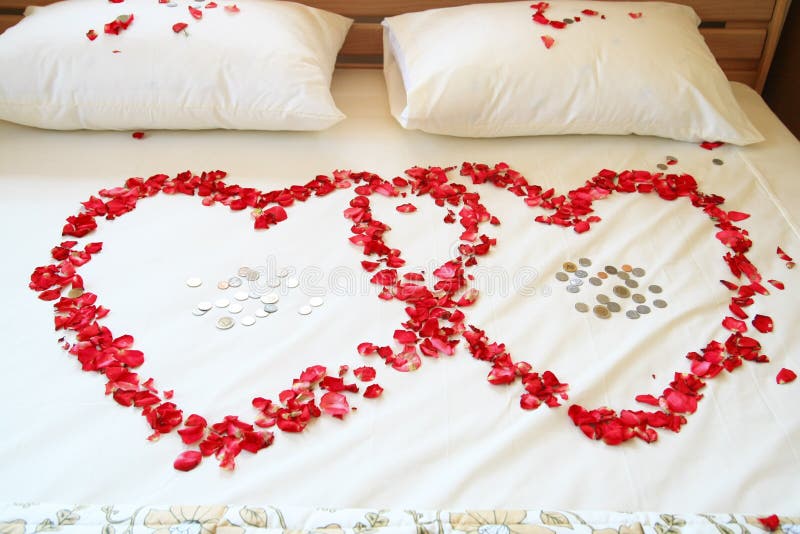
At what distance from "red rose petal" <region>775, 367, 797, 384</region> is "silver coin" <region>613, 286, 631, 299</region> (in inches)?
10.7

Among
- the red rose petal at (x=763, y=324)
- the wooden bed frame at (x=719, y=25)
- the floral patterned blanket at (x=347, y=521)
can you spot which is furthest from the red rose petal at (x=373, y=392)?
the wooden bed frame at (x=719, y=25)

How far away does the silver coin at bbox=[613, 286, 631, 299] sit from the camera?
1.21 meters

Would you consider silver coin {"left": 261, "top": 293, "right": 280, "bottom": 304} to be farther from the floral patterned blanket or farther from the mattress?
the floral patterned blanket

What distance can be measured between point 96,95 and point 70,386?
77 centimetres

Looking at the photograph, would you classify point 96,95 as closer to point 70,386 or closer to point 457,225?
point 70,386

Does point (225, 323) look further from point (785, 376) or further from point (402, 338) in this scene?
point (785, 376)

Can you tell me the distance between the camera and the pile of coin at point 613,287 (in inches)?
46.8

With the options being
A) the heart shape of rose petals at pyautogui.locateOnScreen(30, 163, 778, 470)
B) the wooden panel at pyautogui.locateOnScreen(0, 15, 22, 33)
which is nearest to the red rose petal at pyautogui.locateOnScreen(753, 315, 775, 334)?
the heart shape of rose petals at pyautogui.locateOnScreen(30, 163, 778, 470)

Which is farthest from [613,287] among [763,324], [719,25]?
[719,25]

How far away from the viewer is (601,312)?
1.18m

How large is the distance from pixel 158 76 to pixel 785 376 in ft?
4.56

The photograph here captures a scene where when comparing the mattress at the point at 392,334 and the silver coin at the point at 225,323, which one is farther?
the silver coin at the point at 225,323

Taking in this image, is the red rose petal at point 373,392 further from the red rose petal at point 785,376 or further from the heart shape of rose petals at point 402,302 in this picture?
the red rose petal at point 785,376

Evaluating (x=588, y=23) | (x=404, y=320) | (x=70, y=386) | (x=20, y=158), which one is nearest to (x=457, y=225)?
(x=404, y=320)
